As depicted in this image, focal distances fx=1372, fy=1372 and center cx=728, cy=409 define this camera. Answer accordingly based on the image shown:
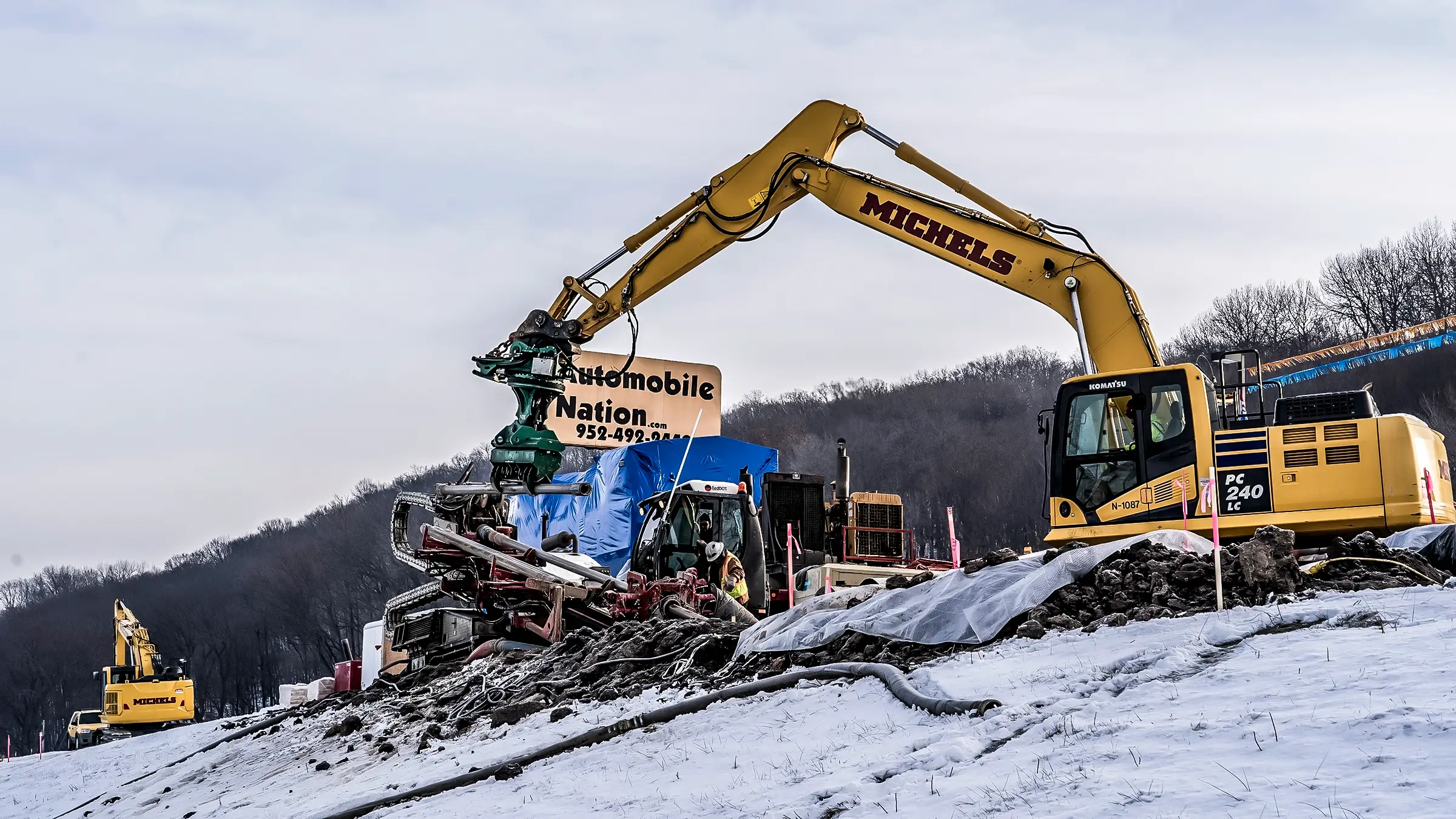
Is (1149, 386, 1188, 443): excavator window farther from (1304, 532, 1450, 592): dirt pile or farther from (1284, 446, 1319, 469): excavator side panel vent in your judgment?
(1304, 532, 1450, 592): dirt pile

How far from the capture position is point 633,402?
119 ft

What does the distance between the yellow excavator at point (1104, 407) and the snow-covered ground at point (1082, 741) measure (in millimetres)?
2581

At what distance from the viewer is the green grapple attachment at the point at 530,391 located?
59.8 feet

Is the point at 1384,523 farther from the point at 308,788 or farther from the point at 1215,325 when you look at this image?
the point at 1215,325

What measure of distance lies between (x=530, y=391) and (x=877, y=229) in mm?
5057

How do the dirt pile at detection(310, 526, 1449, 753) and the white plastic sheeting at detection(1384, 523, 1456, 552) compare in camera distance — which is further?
the white plastic sheeting at detection(1384, 523, 1456, 552)

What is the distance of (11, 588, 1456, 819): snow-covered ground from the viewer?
5.98 m

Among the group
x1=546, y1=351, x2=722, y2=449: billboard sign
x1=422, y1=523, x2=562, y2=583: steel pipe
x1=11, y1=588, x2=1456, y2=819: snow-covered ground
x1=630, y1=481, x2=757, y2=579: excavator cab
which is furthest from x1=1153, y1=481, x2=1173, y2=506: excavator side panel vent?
x1=546, y1=351, x2=722, y2=449: billboard sign

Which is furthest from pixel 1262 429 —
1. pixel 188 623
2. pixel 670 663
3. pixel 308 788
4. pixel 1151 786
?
pixel 188 623

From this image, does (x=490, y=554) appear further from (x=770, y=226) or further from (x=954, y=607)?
(x=954, y=607)

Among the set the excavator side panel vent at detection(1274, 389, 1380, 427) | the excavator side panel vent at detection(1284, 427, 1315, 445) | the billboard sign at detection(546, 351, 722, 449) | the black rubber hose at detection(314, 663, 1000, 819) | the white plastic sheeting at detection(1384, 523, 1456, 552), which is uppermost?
the billboard sign at detection(546, 351, 722, 449)

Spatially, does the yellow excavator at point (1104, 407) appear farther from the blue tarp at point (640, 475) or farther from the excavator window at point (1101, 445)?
the blue tarp at point (640, 475)

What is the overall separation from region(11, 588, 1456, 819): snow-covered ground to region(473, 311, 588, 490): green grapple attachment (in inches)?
267

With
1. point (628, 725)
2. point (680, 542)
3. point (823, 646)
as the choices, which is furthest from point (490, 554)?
point (628, 725)
